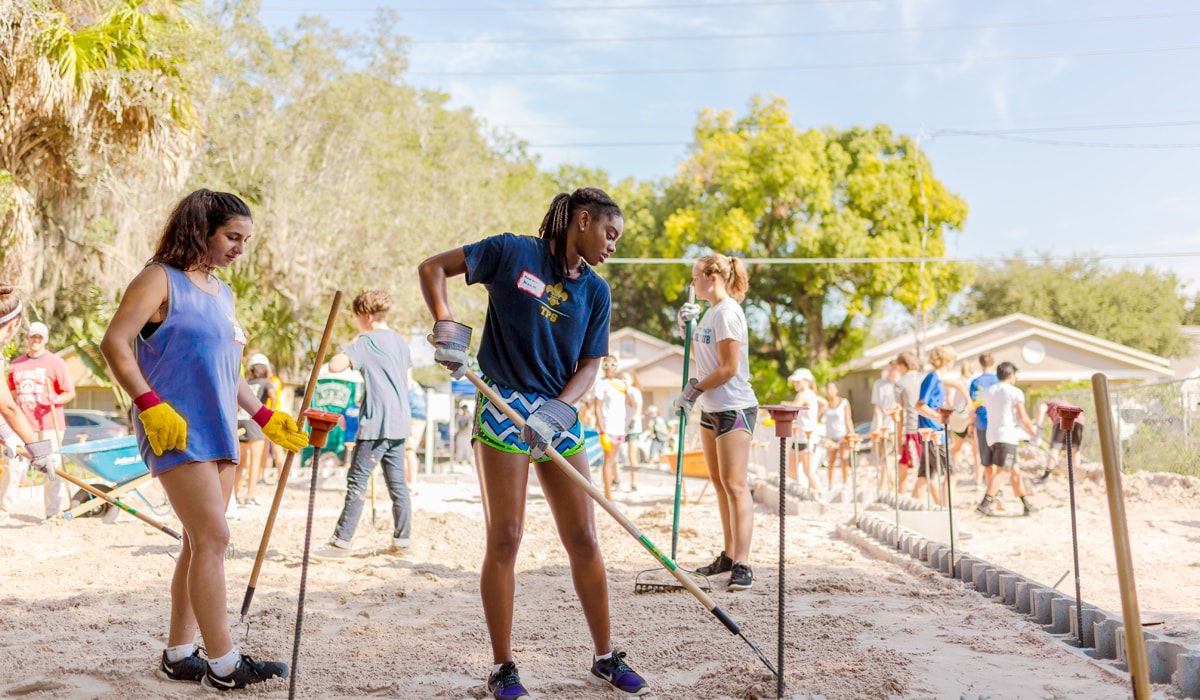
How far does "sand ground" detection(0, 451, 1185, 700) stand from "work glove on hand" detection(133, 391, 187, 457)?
2.93 ft

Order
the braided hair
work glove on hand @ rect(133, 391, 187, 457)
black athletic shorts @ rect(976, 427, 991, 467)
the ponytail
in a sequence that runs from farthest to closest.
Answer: black athletic shorts @ rect(976, 427, 991, 467) < the ponytail < the braided hair < work glove on hand @ rect(133, 391, 187, 457)

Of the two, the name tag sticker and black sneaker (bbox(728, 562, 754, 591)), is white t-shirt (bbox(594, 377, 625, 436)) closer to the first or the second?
black sneaker (bbox(728, 562, 754, 591))

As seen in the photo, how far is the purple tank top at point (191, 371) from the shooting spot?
3.28 m

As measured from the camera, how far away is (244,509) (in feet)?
30.1

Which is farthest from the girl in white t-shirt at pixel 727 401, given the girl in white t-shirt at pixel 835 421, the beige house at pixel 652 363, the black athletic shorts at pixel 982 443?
the beige house at pixel 652 363

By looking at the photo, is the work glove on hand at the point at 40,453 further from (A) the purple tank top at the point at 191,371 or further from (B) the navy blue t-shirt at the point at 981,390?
(B) the navy blue t-shirt at the point at 981,390

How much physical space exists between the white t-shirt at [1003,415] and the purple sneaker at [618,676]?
23.1ft

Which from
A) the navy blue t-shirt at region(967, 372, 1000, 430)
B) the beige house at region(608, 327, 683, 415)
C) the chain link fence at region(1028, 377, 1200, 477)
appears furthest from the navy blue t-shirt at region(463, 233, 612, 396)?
the beige house at region(608, 327, 683, 415)

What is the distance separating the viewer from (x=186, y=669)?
3.48 meters

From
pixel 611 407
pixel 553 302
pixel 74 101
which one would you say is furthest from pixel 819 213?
pixel 553 302

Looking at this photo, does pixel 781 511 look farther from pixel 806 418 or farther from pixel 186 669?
pixel 806 418

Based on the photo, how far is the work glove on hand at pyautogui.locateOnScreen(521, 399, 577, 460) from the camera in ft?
10.4

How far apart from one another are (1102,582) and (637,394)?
322 inches

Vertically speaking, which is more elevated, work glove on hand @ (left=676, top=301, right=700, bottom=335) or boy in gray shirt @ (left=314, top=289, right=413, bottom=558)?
work glove on hand @ (left=676, top=301, right=700, bottom=335)
